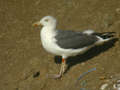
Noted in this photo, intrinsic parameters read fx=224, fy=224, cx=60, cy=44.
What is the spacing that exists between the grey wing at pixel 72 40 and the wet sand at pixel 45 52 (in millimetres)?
646

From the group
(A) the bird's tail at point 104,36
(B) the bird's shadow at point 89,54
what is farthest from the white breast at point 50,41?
(A) the bird's tail at point 104,36

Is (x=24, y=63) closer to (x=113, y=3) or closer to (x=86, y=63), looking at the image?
(x=86, y=63)

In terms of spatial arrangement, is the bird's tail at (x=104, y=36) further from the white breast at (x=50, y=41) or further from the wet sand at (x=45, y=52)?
the white breast at (x=50, y=41)

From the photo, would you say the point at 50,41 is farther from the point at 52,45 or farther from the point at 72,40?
the point at 72,40

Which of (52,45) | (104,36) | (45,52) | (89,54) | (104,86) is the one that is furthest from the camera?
(45,52)

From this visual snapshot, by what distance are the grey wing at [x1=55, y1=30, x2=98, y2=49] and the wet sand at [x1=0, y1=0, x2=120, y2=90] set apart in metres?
0.65

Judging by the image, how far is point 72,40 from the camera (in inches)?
219

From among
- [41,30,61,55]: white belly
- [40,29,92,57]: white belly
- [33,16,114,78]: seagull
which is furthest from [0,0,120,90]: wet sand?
[41,30,61,55]: white belly

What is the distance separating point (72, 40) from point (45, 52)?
148 cm

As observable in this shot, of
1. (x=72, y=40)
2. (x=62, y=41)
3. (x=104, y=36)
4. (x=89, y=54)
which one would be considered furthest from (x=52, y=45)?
(x=104, y=36)

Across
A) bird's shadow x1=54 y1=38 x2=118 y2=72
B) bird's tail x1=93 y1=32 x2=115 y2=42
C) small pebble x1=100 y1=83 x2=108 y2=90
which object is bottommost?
small pebble x1=100 y1=83 x2=108 y2=90

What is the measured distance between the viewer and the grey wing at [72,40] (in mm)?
5484

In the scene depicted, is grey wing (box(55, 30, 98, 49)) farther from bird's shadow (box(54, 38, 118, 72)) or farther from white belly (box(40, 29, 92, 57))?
bird's shadow (box(54, 38, 118, 72))

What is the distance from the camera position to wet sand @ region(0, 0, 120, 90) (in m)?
5.69
